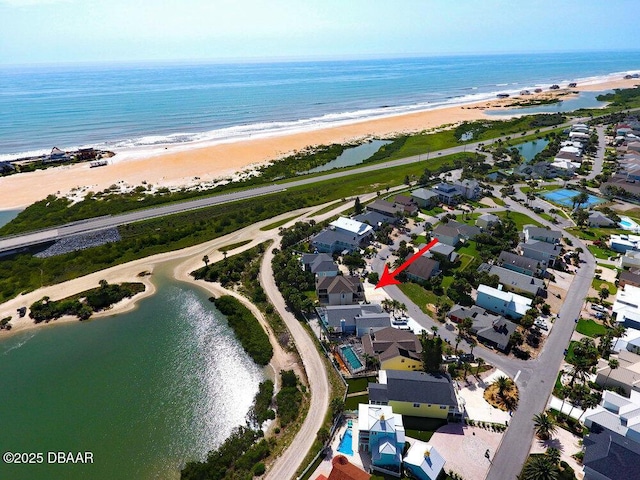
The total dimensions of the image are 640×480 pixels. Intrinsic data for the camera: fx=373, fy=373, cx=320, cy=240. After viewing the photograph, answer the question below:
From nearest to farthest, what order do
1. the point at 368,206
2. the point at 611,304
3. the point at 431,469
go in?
1. the point at 431,469
2. the point at 611,304
3. the point at 368,206

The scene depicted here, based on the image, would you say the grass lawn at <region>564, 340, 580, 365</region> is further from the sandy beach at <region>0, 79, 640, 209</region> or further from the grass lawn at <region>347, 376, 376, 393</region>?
the sandy beach at <region>0, 79, 640, 209</region>

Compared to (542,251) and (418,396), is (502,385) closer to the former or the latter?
(418,396)

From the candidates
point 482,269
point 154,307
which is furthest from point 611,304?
point 154,307

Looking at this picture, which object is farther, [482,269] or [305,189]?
[305,189]

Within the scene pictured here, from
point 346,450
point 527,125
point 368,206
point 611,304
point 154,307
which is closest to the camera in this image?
point 346,450

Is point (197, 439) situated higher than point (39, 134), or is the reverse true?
→ point (39, 134)

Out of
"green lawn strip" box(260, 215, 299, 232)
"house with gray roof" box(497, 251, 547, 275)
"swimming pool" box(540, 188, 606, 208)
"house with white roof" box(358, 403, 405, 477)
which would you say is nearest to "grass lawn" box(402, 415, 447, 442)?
"house with white roof" box(358, 403, 405, 477)

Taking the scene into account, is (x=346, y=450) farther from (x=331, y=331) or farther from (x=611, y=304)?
(x=611, y=304)
